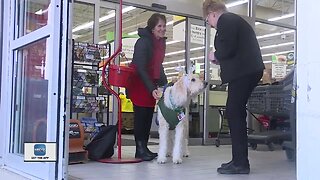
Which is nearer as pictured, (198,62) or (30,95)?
(30,95)

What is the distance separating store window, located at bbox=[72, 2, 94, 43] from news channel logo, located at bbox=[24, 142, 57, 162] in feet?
10.2

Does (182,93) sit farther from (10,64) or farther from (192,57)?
(192,57)

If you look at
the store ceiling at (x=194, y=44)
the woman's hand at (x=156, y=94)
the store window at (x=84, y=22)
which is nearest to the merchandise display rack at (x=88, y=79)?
the store ceiling at (x=194, y=44)

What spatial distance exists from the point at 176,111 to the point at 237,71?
954 millimetres

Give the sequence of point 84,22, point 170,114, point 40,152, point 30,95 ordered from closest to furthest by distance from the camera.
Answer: point 40,152
point 30,95
point 170,114
point 84,22

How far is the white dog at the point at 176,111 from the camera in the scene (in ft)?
13.0

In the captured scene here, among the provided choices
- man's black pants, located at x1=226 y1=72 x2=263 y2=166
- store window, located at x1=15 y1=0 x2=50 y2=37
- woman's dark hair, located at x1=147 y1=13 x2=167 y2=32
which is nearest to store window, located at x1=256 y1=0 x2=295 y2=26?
woman's dark hair, located at x1=147 y1=13 x2=167 y2=32

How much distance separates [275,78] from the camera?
803cm

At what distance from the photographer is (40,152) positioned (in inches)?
102

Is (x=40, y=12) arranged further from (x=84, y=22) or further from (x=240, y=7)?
(x=240, y=7)

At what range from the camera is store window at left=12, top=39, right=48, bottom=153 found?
2.81 meters

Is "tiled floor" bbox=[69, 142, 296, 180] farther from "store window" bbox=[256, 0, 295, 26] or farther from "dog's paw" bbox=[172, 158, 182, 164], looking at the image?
"store window" bbox=[256, 0, 295, 26]

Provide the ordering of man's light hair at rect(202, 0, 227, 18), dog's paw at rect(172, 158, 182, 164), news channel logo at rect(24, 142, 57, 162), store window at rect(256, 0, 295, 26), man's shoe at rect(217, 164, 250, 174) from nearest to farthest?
news channel logo at rect(24, 142, 57, 162) → man's shoe at rect(217, 164, 250, 174) → man's light hair at rect(202, 0, 227, 18) → dog's paw at rect(172, 158, 182, 164) → store window at rect(256, 0, 295, 26)

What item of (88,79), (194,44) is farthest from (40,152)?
(194,44)
